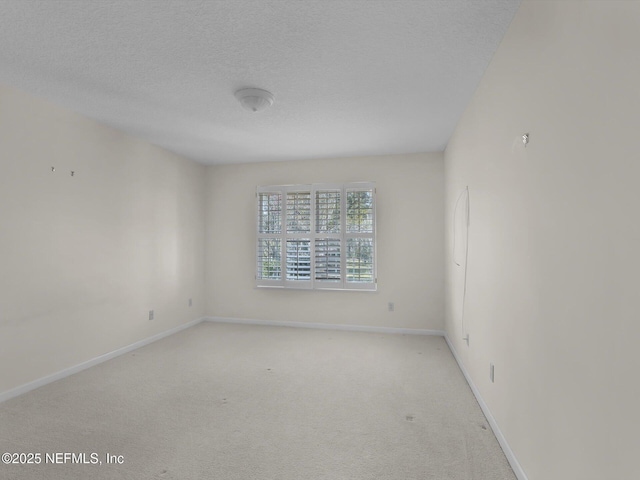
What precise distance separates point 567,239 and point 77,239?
3.72 meters

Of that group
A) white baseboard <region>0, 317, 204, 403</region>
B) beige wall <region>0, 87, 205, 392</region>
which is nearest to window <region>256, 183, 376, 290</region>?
beige wall <region>0, 87, 205, 392</region>

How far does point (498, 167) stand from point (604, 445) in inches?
59.4

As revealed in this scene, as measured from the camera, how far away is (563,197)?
1.25 meters

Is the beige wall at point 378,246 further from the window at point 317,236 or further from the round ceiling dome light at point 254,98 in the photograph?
the round ceiling dome light at point 254,98

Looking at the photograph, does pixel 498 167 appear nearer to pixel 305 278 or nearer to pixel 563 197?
pixel 563 197

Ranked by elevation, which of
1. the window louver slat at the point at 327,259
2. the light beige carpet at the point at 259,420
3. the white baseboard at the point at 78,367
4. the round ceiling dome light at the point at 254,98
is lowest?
the light beige carpet at the point at 259,420

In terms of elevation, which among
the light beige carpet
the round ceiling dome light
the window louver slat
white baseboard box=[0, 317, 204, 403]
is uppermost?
the round ceiling dome light

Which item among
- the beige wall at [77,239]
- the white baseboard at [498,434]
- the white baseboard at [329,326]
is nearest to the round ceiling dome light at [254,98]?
the beige wall at [77,239]

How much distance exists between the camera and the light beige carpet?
1767mm

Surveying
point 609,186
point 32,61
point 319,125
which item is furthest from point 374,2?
point 32,61

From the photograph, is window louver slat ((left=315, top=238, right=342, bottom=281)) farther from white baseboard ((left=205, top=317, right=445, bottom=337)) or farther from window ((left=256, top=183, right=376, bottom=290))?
white baseboard ((left=205, top=317, right=445, bottom=337))

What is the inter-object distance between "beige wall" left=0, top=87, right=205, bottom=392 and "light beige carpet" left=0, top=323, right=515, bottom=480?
35 centimetres

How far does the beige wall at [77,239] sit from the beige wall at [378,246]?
68 centimetres

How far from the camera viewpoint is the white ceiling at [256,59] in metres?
1.70
